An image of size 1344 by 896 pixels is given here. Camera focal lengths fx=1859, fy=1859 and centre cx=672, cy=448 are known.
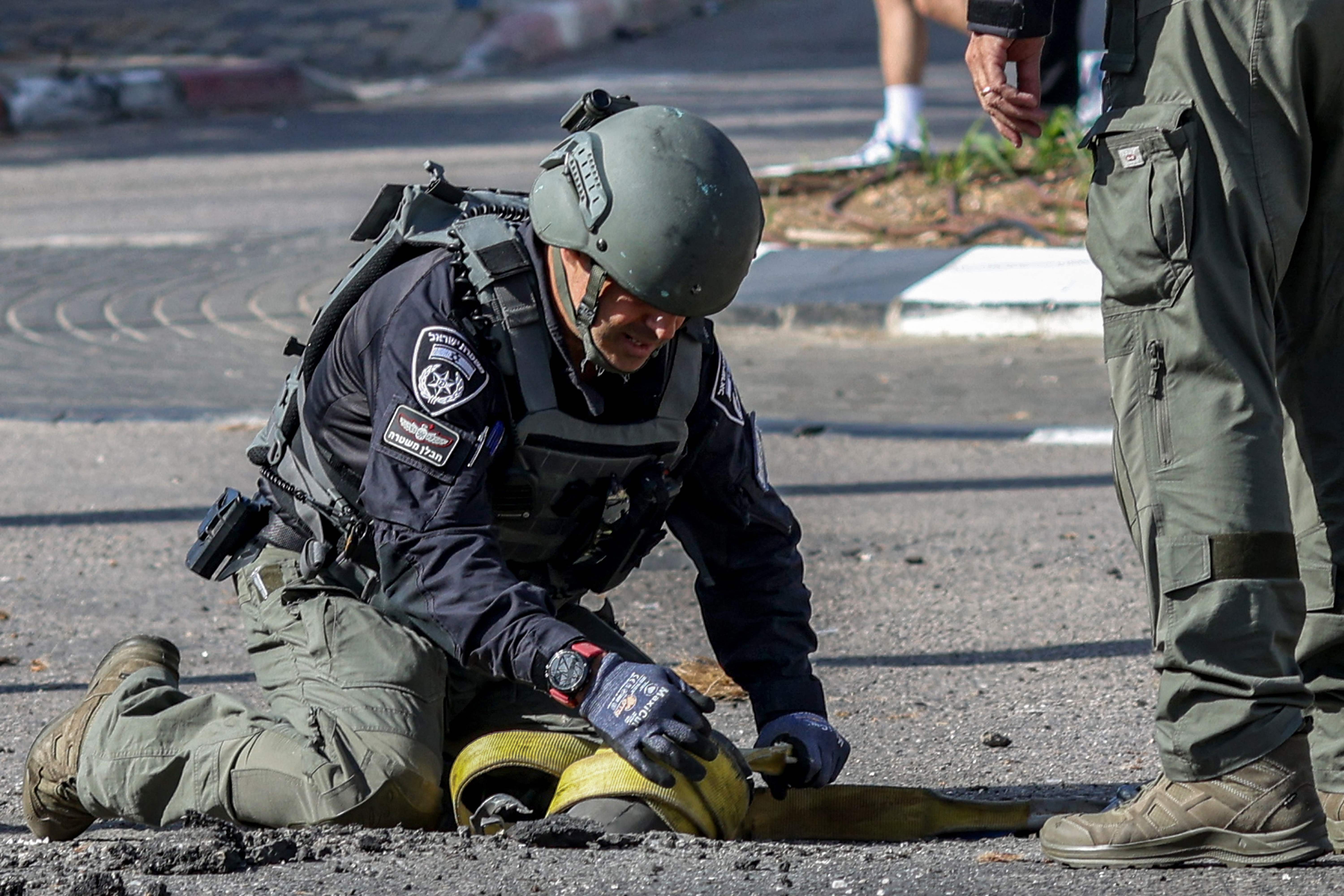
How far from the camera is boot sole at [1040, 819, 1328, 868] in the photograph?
2.57 meters

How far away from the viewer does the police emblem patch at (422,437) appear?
293 cm

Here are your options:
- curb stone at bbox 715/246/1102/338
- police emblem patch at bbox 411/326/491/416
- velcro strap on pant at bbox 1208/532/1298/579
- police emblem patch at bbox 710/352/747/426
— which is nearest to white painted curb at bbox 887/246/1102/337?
curb stone at bbox 715/246/1102/338

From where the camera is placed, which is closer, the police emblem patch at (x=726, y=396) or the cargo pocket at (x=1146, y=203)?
the cargo pocket at (x=1146, y=203)

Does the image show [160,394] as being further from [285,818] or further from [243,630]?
[285,818]

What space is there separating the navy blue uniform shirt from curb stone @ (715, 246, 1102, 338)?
4.74 metres

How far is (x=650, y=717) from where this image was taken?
2.72 m

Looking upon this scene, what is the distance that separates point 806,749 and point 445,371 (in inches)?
35.1

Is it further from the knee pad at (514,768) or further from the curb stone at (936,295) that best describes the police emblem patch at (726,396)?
the curb stone at (936,295)

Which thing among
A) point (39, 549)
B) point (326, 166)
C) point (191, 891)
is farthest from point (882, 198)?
point (191, 891)

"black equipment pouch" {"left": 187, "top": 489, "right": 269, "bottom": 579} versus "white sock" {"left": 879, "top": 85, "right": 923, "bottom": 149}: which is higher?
"black equipment pouch" {"left": 187, "top": 489, "right": 269, "bottom": 579}

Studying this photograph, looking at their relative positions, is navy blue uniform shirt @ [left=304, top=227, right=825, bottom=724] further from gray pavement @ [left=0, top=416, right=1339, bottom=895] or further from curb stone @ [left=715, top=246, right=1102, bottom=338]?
curb stone @ [left=715, top=246, right=1102, bottom=338]

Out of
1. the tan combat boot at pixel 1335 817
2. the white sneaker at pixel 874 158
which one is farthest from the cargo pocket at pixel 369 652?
the white sneaker at pixel 874 158

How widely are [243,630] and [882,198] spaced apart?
21.1ft

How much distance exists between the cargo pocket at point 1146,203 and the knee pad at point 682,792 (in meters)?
0.96
